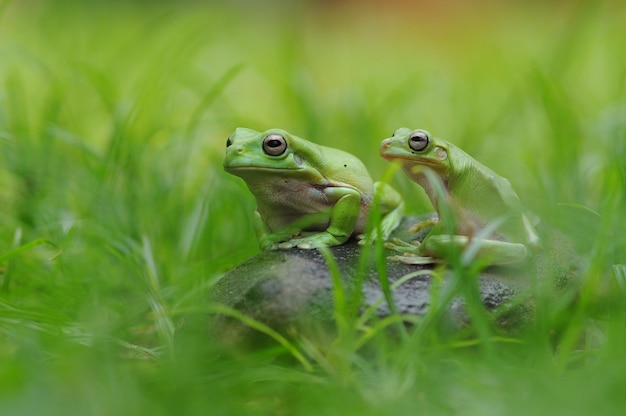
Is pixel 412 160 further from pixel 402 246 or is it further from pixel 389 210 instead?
pixel 389 210

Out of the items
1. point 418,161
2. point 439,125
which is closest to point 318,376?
point 418,161

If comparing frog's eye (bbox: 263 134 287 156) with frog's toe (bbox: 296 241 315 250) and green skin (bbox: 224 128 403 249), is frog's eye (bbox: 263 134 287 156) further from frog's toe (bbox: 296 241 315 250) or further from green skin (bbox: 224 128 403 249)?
frog's toe (bbox: 296 241 315 250)

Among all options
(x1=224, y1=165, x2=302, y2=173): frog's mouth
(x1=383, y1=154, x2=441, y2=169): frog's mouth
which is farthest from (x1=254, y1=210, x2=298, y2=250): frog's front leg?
(x1=383, y1=154, x2=441, y2=169): frog's mouth

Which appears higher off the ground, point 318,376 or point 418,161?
point 418,161

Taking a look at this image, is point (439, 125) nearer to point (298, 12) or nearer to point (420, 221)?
point (298, 12)

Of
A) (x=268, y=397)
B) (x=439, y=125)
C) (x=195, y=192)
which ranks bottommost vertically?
(x=268, y=397)

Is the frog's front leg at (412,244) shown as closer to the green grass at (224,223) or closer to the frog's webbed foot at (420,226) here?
the frog's webbed foot at (420,226)
